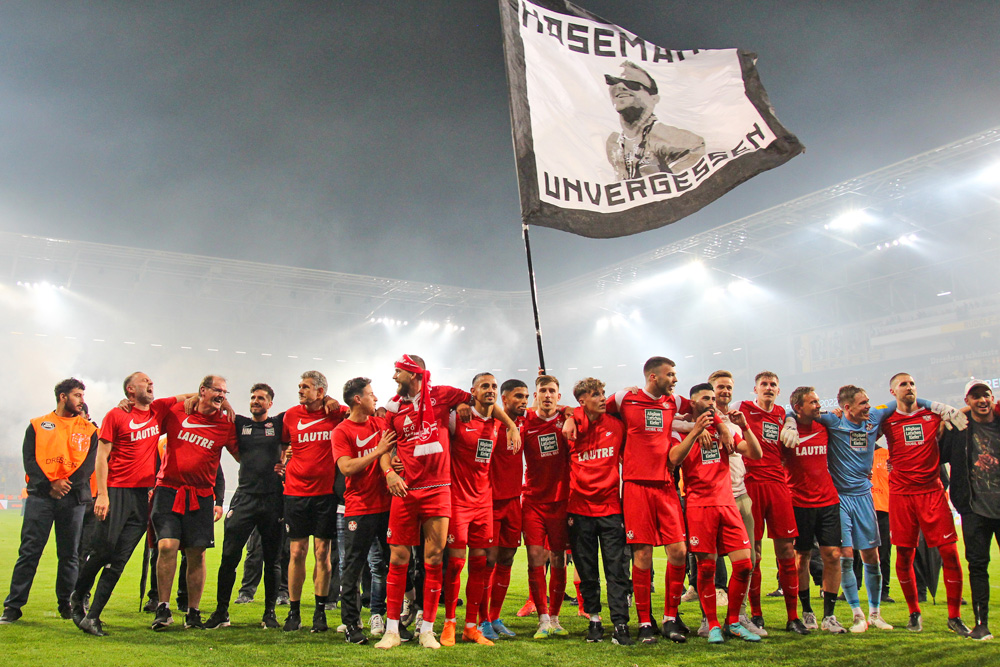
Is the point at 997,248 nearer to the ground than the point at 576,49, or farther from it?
farther from it

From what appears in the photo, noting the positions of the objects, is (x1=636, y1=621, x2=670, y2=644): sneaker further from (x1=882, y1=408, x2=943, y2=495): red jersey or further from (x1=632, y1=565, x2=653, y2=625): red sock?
(x1=882, y1=408, x2=943, y2=495): red jersey

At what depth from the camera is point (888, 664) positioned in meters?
4.62

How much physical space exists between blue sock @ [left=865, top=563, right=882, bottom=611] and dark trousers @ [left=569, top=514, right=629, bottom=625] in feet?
8.31

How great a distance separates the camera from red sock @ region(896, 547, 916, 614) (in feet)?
20.0

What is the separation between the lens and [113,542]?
6027 mm

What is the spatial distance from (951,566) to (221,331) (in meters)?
37.8

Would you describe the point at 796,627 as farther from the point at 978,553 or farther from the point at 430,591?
the point at 430,591

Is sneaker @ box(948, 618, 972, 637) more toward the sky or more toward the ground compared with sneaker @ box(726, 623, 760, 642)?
more toward the ground

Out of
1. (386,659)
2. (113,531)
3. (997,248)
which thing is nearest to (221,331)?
(113,531)

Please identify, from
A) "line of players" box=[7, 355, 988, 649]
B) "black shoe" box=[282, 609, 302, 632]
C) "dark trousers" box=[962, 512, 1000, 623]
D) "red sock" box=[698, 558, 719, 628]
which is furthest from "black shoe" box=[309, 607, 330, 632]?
"dark trousers" box=[962, 512, 1000, 623]

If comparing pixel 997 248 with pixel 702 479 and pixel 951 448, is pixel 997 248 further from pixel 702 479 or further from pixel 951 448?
pixel 702 479

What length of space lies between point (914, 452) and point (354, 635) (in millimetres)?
5452

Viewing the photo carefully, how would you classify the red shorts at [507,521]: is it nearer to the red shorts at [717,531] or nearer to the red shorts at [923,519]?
the red shorts at [717,531]

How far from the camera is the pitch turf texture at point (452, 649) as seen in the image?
4.68 m
